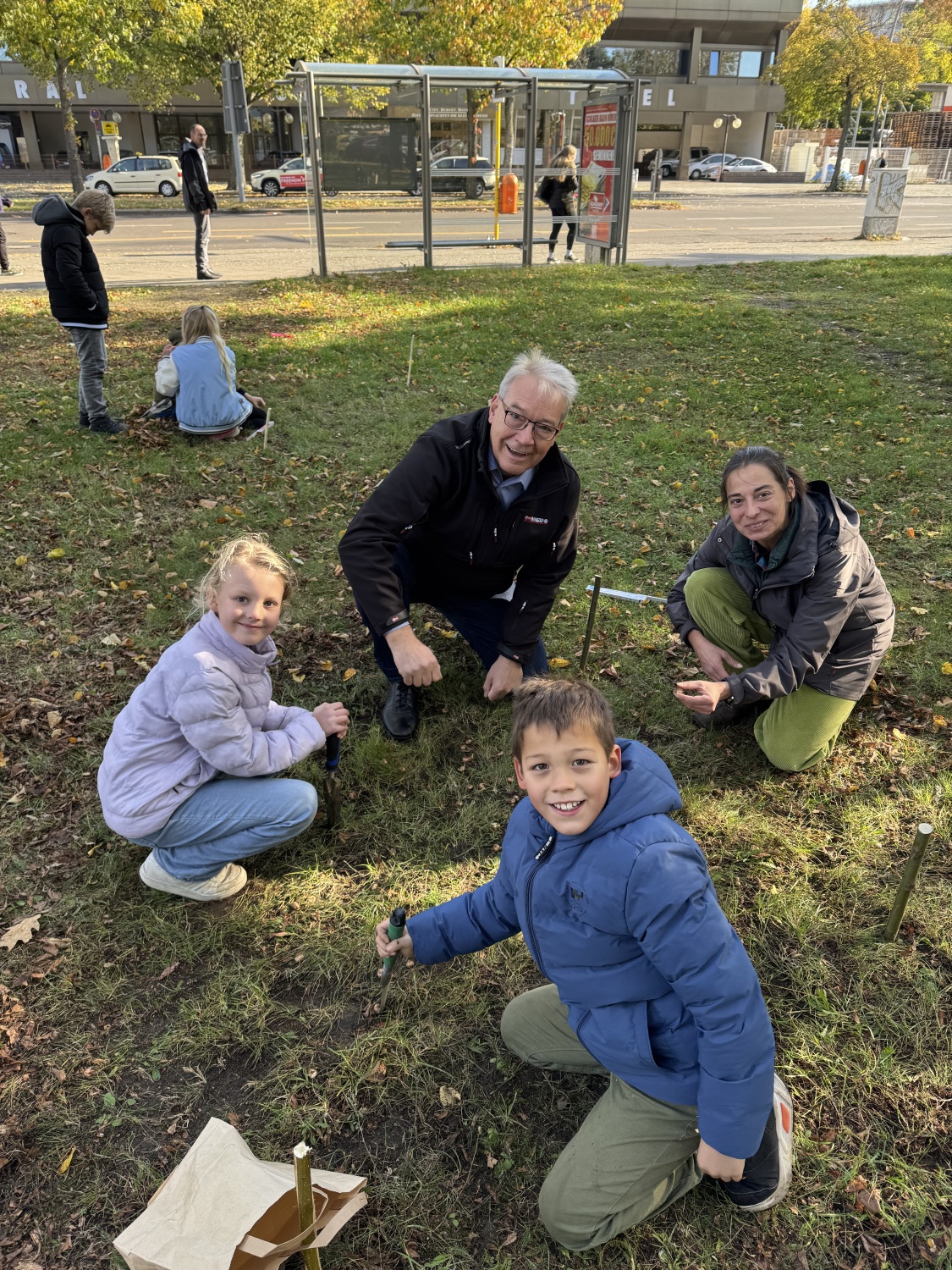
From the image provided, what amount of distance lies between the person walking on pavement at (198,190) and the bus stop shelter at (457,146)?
1541mm

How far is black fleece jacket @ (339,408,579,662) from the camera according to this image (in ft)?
11.5

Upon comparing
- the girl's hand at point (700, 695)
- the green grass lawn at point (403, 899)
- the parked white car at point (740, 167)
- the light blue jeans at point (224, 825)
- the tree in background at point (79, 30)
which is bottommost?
the green grass lawn at point (403, 899)

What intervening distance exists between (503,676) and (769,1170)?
2074mm

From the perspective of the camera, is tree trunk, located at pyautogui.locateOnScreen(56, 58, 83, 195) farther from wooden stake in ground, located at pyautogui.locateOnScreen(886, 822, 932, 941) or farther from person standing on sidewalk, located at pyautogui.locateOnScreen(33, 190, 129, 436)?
wooden stake in ground, located at pyautogui.locateOnScreen(886, 822, 932, 941)

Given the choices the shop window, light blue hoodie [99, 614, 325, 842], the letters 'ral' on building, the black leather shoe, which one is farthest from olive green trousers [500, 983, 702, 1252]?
the shop window

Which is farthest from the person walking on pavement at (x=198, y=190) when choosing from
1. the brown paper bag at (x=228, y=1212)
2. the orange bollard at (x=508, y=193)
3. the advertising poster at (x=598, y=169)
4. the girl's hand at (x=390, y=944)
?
the brown paper bag at (x=228, y=1212)

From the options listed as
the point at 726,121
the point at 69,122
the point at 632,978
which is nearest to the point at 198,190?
the point at 632,978

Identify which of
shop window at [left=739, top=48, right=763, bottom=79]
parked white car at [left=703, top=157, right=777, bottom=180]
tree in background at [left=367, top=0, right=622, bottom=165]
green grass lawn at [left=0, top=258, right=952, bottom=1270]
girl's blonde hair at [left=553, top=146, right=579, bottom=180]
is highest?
shop window at [left=739, top=48, right=763, bottom=79]

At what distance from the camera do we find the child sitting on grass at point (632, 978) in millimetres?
1841

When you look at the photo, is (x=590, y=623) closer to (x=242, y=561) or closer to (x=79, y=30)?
(x=242, y=561)

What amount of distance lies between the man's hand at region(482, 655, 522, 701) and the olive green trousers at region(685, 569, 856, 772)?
2.65ft

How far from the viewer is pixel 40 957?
9.24 ft

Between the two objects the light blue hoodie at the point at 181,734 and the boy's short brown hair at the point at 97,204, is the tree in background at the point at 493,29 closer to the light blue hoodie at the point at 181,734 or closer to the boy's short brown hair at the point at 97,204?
the boy's short brown hair at the point at 97,204

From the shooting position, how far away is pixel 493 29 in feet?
90.7
